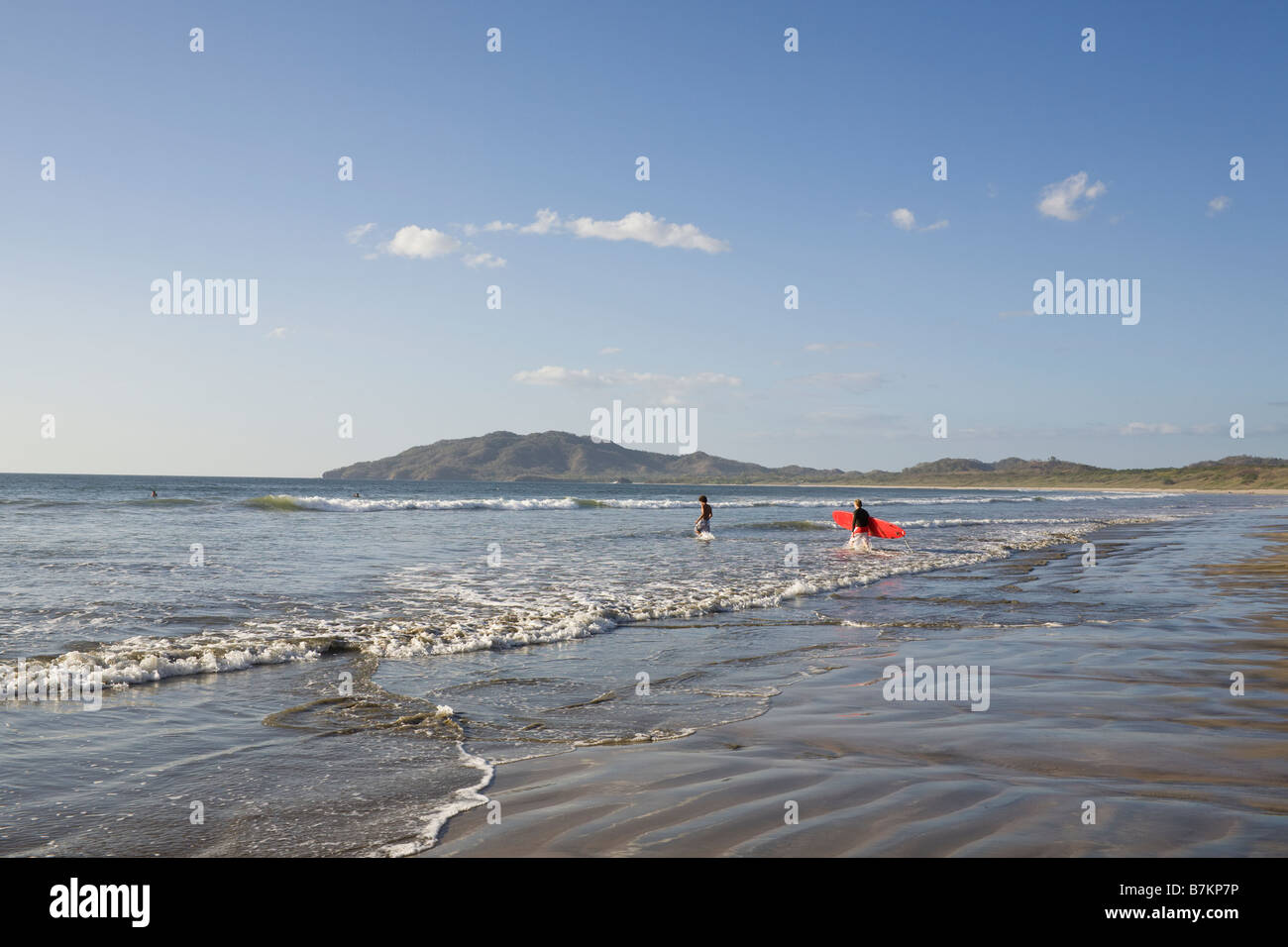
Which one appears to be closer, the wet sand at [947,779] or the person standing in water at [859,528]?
the wet sand at [947,779]

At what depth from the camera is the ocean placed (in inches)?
178

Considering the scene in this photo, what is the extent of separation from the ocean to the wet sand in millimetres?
256

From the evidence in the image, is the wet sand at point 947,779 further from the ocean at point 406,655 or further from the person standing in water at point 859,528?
the person standing in water at point 859,528

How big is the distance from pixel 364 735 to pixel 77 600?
8371 millimetres

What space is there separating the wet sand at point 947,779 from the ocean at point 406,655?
26 centimetres

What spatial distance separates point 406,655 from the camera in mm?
8984

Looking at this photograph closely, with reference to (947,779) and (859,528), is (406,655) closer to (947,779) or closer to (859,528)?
(947,779)

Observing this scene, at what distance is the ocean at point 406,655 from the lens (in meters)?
4.53

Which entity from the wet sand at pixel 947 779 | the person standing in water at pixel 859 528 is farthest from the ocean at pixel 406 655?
the person standing in water at pixel 859 528

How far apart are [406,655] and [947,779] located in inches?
246

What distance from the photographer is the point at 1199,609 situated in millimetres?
12000

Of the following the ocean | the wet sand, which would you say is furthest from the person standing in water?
the wet sand

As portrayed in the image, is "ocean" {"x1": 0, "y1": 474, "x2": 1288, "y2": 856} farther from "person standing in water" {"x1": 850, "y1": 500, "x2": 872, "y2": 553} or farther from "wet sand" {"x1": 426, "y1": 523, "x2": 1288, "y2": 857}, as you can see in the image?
"person standing in water" {"x1": 850, "y1": 500, "x2": 872, "y2": 553}
